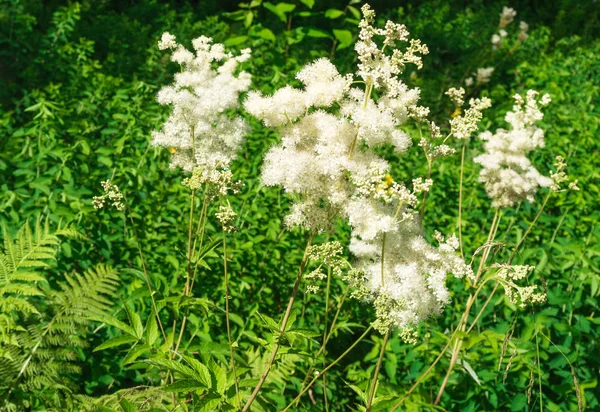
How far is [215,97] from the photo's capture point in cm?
216

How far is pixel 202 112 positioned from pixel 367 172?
2.25 ft

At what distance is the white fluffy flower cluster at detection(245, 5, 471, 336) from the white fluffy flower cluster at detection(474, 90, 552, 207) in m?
0.72

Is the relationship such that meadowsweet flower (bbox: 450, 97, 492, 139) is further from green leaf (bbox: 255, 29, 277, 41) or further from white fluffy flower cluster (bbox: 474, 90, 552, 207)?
green leaf (bbox: 255, 29, 277, 41)

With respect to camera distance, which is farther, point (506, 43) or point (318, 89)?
point (506, 43)

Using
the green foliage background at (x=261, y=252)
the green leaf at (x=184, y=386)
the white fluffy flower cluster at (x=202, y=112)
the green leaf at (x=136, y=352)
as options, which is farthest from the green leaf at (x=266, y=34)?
the green leaf at (x=184, y=386)

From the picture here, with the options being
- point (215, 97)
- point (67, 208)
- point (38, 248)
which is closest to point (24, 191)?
point (67, 208)

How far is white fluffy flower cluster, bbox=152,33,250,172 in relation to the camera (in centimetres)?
216

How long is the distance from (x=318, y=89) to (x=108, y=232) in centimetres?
163

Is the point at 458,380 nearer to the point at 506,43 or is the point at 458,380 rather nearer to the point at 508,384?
the point at 508,384

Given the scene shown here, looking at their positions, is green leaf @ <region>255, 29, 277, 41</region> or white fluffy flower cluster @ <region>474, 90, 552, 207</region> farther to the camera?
green leaf @ <region>255, 29, 277, 41</region>

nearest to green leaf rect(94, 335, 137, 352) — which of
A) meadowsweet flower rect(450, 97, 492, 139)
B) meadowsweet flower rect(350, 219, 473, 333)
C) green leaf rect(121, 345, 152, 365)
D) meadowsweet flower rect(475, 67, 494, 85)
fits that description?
green leaf rect(121, 345, 152, 365)

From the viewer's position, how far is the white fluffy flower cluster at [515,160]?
8.34 ft

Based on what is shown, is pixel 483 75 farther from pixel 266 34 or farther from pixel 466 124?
pixel 466 124

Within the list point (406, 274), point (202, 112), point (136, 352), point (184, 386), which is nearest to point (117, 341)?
point (136, 352)
